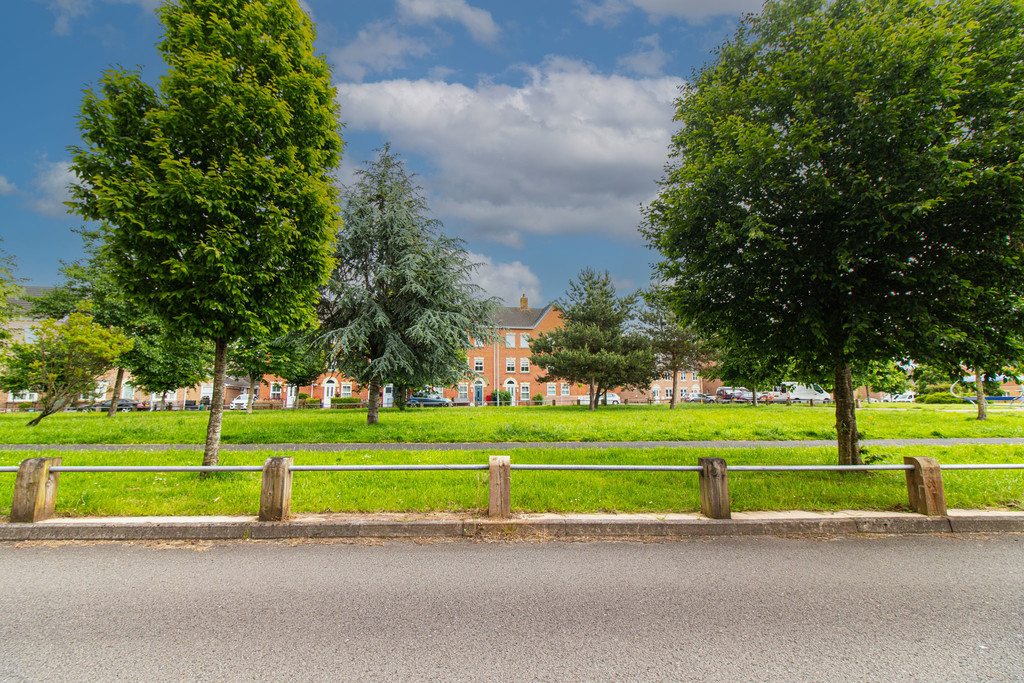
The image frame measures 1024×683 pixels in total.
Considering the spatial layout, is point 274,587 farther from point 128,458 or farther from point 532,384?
Answer: point 532,384

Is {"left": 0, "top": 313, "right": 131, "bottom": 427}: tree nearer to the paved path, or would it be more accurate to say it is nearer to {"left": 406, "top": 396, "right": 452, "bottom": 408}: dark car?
the paved path

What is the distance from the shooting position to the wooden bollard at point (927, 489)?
20.3ft

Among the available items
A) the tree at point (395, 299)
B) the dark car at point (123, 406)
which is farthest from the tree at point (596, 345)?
the dark car at point (123, 406)

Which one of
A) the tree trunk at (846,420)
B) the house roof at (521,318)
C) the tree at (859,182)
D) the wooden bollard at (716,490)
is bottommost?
the wooden bollard at (716,490)

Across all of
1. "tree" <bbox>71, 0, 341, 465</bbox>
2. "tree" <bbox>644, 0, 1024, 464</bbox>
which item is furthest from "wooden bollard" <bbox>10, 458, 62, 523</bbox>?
"tree" <bbox>644, 0, 1024, 464</bbox>

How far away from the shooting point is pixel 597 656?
3.20 m

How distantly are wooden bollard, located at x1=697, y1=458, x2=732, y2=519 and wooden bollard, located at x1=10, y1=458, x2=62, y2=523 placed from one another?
26.6 feet

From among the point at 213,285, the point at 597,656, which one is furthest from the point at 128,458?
the point at 597,656

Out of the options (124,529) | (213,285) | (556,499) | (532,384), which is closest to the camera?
(124,529)

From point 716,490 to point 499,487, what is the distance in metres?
2.73

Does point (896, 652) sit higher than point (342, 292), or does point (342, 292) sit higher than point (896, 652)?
point (342, 292)

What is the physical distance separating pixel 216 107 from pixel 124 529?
6.30 metres

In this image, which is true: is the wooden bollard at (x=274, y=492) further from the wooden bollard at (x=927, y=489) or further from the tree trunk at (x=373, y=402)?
the tree trunk at (x=373, y=402)

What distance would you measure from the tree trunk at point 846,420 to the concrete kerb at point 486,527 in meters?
2.64
